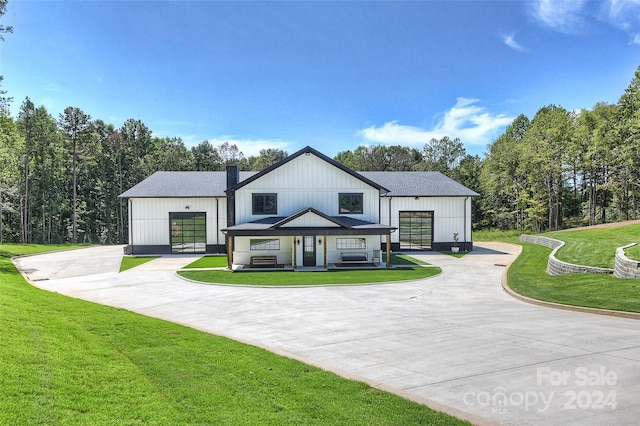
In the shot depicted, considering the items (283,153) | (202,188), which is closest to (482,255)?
(202,188)

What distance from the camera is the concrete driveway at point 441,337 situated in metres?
5.78

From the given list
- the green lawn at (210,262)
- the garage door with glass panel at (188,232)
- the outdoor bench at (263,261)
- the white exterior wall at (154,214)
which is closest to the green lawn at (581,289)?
the outdoor bench at (263,261)

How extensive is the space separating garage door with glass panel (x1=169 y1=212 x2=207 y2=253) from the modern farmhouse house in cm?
8

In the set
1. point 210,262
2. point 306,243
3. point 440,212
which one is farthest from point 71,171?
point 440,212

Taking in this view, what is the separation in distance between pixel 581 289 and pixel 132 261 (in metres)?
26.5

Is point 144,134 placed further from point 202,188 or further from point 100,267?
point 100,267

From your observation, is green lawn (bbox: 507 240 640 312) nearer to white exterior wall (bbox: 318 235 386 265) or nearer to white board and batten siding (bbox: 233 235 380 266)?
white exterior wall (bbox: 318 235 386 265)

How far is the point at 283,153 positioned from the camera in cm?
8250

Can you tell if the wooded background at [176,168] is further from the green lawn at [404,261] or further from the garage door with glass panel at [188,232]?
the green lawn at [404,261]

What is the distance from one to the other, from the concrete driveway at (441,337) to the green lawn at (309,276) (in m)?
1.18

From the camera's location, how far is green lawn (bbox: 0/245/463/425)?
4.75 m

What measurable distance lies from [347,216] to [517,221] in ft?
123

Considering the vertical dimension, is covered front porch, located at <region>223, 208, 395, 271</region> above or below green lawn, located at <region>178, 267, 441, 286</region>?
above

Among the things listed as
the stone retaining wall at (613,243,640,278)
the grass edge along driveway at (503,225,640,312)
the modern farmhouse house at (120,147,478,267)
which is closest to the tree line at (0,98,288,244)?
the modern farmhouse house at (120,147,478,267)
